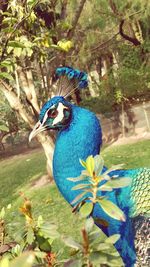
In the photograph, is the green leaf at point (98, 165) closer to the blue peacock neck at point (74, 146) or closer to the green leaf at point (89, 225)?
the green leaf at point (89, 225)

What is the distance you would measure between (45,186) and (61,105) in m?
4.27

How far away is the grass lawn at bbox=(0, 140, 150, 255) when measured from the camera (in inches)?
180

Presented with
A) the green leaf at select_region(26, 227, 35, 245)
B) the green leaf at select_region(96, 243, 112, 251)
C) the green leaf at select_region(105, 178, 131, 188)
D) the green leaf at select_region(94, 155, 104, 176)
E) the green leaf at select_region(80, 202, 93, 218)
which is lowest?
the green leaf at select_region(96, 243, 112, 251)

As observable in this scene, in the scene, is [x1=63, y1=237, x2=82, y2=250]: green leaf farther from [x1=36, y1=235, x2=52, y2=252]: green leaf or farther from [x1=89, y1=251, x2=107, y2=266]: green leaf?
[x1=36, y1=235, x2=52, y2=252]: green leaf

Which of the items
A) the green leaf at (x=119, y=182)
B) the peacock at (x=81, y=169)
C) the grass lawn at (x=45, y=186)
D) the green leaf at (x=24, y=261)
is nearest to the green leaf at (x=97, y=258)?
the green leaf at (x=119, y=182)

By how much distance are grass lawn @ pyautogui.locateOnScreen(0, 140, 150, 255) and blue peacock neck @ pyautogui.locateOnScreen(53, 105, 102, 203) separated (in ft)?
5.43

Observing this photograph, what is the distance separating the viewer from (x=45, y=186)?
613 centimetres

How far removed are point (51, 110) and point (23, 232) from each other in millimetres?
1094

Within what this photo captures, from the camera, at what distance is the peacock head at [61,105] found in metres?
1.98

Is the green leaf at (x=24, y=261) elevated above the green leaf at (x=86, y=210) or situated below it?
above

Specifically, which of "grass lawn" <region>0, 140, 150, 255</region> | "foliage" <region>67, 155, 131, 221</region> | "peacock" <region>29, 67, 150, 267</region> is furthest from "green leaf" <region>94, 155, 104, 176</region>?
"grass lawn" <region>0, 140, 150, 255</region>

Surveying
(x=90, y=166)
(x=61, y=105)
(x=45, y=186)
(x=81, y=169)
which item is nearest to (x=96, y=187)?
(x=90, y=166)

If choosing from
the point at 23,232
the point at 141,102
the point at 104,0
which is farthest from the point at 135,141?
the point at 23,232

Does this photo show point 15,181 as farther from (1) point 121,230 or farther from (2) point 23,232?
(2) point 23,232
